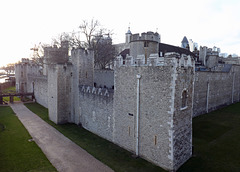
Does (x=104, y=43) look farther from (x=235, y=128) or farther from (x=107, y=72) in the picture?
(x=235, y=128)

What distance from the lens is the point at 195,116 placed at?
2030 cm

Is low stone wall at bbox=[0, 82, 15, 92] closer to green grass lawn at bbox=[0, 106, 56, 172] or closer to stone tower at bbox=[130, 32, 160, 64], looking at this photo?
green grass lawn at bbox=[0, 106, 56, 172]

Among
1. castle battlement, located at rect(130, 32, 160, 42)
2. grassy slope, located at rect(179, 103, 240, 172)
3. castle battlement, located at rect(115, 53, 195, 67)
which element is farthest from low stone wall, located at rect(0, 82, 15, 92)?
grassy slope, located at rect(179, 103, 240, 172)

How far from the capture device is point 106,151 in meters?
12.1

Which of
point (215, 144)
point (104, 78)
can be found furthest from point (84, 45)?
point (215, 144)

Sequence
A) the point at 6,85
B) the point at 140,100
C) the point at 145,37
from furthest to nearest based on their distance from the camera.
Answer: the point at 6,85 → the point at 145,37 → the point at 140,100

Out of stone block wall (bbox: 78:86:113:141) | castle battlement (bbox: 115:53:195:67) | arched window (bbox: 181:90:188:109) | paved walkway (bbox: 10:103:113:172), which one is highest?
castle battlement (bbox: 115:53:195:67)

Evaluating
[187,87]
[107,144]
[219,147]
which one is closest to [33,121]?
[107,144]

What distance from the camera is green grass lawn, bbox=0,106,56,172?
10.2 m

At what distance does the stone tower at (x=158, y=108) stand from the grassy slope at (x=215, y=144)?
91 centimetres

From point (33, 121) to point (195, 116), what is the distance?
18049 mm

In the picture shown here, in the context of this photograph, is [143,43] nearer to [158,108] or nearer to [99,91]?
[99,91]

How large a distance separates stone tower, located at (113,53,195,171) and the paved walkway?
9.18 ft

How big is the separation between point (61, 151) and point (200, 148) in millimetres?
9724
